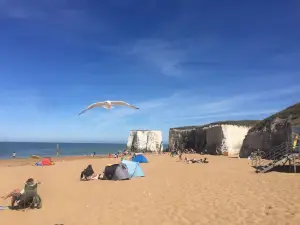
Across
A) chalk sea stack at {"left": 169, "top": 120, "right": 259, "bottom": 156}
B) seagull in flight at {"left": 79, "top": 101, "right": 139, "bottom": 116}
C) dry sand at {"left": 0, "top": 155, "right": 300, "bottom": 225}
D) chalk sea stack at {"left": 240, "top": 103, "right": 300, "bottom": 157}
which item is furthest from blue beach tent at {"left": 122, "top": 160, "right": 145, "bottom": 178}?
chalk sea stack at {"left": 169, "top": 120, "right": 259, "bottom": 156}

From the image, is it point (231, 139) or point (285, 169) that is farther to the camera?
point (231, 139)

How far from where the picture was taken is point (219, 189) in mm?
12922

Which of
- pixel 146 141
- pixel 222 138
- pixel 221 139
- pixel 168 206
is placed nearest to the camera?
pixel 168 206

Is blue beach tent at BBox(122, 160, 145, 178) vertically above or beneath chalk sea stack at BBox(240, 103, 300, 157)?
beneath


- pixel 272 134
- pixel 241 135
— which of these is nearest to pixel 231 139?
pixel 241 135

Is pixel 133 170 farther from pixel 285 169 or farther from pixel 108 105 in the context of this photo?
pixel 285 169

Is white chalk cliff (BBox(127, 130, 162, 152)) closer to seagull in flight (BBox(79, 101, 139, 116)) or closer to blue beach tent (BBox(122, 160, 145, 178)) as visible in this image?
blue beach tent (BBox(122, 160, 145, 178))

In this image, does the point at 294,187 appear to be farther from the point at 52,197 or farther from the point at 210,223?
the point at 52,197

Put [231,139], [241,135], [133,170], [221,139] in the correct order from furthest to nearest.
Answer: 1. [241,135]
2. [221,139]
3. [231,139]
4. [133,170]

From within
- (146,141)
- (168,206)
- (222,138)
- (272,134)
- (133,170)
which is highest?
(146,141)

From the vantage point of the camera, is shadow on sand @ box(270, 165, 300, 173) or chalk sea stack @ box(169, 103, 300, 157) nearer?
shadow on sand @ box(270, 165, 300, 173)

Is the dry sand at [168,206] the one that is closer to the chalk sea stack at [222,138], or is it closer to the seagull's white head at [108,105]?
the seagull's white head at [108,105]

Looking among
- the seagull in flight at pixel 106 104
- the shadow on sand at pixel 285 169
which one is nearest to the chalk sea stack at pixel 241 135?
the shadow on sand at pixel 285 169

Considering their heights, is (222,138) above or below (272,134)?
above
